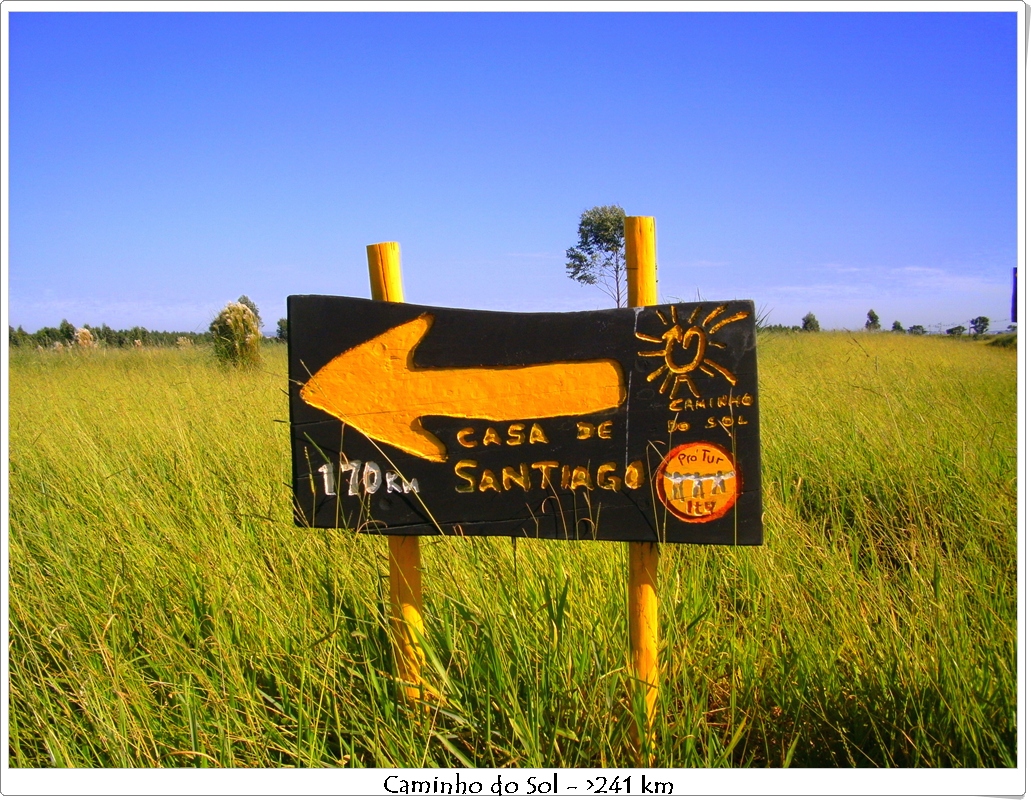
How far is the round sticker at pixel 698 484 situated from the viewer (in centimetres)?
167

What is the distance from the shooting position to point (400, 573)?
5.84ft

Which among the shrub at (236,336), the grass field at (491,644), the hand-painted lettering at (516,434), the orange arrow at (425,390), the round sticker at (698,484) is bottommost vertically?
the grass field at (491,644)

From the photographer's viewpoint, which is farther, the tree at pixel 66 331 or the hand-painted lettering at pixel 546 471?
the tree at pixel 66 331

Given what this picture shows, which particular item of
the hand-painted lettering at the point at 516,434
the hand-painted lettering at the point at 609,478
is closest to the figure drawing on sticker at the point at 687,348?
the hand-painted lettering at the point at 609,478

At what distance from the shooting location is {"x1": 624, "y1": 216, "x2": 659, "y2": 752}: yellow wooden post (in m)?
1.70

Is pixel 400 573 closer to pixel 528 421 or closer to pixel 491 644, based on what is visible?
pixel 491 644

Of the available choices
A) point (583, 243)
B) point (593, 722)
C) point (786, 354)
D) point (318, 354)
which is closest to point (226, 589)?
point (318, 354)

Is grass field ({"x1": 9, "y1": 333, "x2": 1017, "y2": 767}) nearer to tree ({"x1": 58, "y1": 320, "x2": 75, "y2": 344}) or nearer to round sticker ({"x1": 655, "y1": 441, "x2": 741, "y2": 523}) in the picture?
round sticker ({"x1": 655, "y1": 441, "x2": 741, "y2": 523})

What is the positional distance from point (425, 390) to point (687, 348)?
0.63 m

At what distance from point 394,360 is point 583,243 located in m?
5.48

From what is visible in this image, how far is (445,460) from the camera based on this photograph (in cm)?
173

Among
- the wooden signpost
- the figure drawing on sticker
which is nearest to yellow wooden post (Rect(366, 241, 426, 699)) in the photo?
the wooden signpost

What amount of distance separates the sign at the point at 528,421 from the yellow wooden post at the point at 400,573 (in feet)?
0.28

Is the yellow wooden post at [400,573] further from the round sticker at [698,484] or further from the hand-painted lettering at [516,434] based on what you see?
the round sticker at [698,484]
